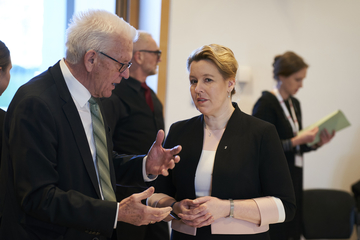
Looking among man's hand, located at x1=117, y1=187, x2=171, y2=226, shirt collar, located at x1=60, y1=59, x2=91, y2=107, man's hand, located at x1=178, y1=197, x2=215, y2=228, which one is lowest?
man's hand, located at x1=178, y1=197, x2=215, y2=228

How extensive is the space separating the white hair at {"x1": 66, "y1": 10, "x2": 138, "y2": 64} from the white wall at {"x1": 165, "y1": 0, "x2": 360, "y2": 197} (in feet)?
6.38

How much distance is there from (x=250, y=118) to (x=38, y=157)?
107 centimetres

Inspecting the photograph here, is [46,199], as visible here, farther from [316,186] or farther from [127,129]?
[316,186]

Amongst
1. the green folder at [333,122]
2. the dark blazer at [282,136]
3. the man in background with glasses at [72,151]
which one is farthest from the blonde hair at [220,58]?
the green folder at [333,122]

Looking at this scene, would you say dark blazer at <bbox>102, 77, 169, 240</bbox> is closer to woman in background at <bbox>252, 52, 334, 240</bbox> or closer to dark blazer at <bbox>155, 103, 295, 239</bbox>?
dark blazer at <bbox>155, 103, 295, 239</bbox>

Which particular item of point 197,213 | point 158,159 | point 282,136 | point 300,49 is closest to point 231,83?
point 158,159

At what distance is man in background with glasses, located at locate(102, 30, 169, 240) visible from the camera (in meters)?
2.44

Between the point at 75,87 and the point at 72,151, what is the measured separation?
293mm

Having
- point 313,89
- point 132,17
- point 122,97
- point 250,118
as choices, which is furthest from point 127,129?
point 313,89

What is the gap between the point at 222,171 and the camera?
1.71m

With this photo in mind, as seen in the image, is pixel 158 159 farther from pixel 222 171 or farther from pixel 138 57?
pixel 138 57

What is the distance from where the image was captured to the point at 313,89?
164 inches

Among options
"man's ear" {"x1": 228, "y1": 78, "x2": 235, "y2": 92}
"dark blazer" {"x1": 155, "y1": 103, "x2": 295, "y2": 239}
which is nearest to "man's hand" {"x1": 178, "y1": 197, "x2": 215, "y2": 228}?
"dark blazer" {"x1": 155, "y1": 103, "x2": 295, "y2": 239}

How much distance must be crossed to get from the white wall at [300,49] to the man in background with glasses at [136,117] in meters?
0.67
